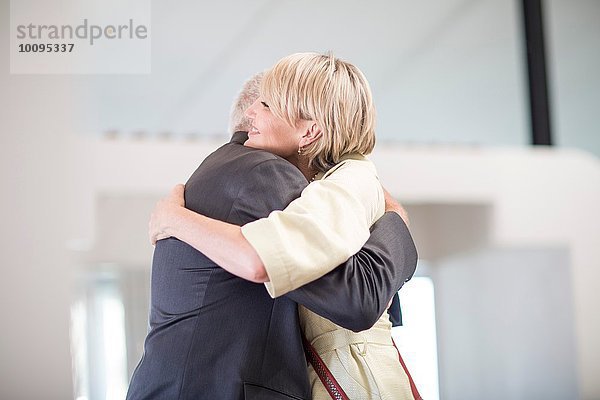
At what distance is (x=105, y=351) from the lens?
6.07m

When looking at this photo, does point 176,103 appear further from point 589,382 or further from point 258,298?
point 258,298


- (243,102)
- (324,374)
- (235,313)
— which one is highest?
(243,102)

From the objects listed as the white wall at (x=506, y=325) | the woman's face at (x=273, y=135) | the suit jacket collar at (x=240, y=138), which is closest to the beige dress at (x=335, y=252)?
the woman's face at (x=273, y=135)

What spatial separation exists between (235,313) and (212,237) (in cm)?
16

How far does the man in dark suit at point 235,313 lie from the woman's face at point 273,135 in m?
0.15

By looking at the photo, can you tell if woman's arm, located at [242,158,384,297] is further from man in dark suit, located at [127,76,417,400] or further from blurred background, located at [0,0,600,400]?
blurred background, located at [0,0,600,400]

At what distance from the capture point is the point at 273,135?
1736 mm

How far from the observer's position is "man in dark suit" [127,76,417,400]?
153 centimetres

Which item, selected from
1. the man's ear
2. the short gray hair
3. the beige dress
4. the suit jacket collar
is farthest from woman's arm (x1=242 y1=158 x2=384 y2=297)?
the short gray hair

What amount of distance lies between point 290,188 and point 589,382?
5546 millimetres

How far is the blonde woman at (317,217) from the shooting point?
56.0 inches

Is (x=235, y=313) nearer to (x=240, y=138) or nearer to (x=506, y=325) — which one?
(x=240, y=138)

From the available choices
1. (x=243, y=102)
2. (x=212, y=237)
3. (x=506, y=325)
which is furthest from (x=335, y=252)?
(x=506, y=325)

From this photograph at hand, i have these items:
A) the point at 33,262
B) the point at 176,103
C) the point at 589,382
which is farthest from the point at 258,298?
the point at 589,382
